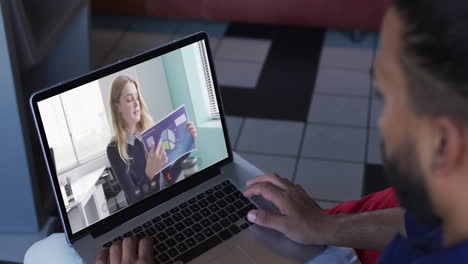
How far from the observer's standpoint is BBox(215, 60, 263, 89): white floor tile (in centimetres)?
306

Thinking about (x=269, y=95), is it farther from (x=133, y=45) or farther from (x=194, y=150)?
(x=194, y=150)

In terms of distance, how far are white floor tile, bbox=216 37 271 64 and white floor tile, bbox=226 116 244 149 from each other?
0.56 metres

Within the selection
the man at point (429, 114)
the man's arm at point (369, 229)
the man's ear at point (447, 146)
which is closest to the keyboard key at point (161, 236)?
the man's arm at point (369, 229)

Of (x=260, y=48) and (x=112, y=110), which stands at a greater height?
(x=112, y=110)

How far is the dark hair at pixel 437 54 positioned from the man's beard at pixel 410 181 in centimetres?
7

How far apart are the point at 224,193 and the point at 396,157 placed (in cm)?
58

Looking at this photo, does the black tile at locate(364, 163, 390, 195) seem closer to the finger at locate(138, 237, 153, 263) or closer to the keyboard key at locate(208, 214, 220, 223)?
the keyboard key at locate(208, 214, 220, 223)

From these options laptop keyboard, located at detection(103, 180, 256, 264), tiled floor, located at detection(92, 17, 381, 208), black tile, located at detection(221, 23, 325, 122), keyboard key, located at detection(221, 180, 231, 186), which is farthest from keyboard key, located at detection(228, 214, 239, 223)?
black tile, located at detection(221, 23, 325, 122)

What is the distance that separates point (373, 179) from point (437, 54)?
185cm

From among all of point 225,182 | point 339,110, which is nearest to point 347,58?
point 339,110

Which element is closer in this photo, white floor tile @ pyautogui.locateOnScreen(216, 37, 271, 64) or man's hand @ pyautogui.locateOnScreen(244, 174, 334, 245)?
man's hand @ pyautogui.locateOnScreen(244, 174, 334, 245)

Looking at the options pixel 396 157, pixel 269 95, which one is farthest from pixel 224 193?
pixel 269 95

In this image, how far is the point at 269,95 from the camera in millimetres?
2967

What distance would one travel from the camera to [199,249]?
1.16m
